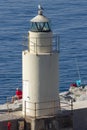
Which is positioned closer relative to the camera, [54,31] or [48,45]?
[48,45]

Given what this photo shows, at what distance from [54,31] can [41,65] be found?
122 feet

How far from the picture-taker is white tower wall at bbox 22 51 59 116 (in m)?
21.0

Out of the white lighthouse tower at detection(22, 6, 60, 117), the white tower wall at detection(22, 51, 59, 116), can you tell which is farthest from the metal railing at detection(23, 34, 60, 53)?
the white tower wall at detection(22, 51, 59, 116)

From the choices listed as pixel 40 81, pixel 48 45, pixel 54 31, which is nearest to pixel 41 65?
pixel 40 81

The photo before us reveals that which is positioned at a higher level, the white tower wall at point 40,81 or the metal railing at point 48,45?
the metal railing at point 48,45

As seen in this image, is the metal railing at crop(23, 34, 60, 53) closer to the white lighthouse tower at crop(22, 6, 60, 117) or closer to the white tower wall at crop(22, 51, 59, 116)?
the white lighthouse tower at crop(22, 6, 60, 117)

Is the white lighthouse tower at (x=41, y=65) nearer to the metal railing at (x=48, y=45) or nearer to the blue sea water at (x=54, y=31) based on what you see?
the metal railing at (x=48, y=45)

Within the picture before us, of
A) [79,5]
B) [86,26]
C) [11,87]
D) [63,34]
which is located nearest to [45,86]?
[11,87]

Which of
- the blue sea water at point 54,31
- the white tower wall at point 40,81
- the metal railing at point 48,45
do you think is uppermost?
the metal railing at point 48,45

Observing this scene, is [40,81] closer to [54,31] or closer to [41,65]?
[41,65]

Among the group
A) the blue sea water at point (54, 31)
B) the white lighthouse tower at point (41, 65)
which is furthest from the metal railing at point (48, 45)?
the blue sea water at point (54, 31)

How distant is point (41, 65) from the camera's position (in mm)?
20984

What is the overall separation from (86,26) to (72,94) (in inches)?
1283

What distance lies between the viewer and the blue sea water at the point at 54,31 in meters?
44.7
